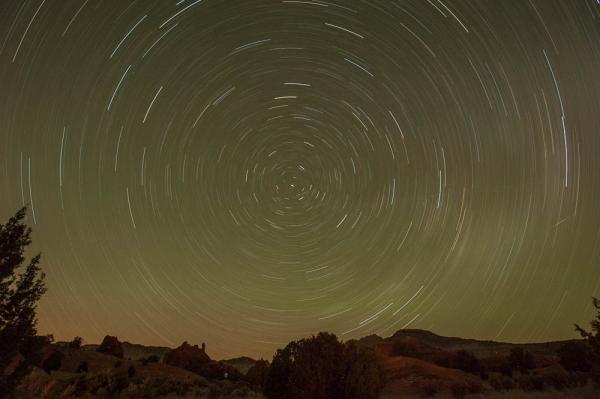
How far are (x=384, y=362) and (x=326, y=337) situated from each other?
2419cm

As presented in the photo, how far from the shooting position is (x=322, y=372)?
1673 centimetres

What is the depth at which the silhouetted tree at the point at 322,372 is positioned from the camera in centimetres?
1647

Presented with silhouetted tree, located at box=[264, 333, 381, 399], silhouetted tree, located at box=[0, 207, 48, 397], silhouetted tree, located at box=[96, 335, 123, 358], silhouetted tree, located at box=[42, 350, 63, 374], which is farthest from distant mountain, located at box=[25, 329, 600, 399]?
silhouetted tree, located at box=[0, 207, 48, 397]

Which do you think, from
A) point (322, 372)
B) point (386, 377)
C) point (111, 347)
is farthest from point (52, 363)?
point (322, 372)

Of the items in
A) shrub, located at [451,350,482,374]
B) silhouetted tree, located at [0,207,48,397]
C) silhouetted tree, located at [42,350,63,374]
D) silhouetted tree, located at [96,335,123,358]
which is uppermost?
silhouetted tree, located at [96,335,123,358]

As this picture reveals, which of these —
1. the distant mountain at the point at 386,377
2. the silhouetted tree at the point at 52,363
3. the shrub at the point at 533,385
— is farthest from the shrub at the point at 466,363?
the silhouetted tree at the point at 52,363

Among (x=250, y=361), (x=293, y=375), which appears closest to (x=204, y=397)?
(x=293, y=375)

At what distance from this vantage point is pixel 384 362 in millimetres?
39688

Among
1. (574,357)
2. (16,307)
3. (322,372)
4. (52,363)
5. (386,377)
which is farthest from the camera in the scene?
(574,357)

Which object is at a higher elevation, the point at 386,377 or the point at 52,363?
the point at 52,363

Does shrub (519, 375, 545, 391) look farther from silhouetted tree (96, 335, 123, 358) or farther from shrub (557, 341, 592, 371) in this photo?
silhouetted tree (96, 335, 123, 358)

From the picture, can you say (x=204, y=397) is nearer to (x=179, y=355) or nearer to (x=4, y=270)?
(x=4, y=270)

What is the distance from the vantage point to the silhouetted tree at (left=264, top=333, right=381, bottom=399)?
16469 millimetres

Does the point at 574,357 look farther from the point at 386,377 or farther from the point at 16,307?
the point at 16,307
